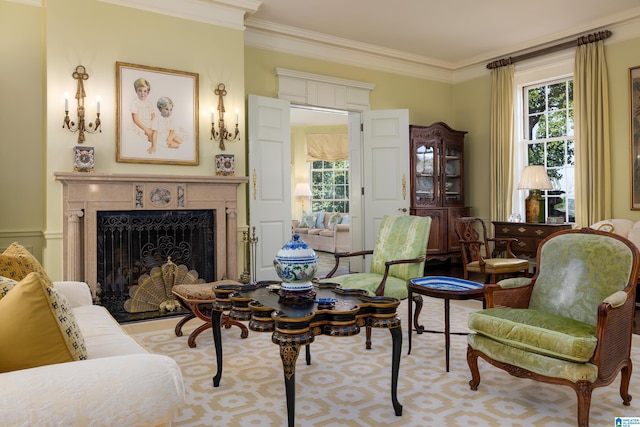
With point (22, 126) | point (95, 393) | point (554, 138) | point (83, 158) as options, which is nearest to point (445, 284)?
point (95, 393)

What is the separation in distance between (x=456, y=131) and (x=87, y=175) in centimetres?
524

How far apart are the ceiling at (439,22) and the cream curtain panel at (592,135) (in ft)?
1.45

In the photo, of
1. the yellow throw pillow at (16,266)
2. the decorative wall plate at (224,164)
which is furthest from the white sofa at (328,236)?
the yellow throw pillow at (16,266)

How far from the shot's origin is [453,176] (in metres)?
7.14

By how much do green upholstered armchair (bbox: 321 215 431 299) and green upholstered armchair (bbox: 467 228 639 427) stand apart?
0.88m

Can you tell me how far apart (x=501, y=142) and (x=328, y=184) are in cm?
508

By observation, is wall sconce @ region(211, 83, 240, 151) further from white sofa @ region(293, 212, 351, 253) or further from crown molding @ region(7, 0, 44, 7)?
white sofa @ region(293, 212, 351, 253)

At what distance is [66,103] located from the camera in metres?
4.17

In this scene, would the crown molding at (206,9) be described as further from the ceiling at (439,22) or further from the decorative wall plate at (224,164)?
the decorative wall plate at (224,164)

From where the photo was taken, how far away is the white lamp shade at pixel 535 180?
18.7 ft

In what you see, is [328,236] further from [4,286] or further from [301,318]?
[4,286]

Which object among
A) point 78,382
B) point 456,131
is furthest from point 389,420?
point 456,131

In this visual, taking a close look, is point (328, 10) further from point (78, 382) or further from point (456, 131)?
point (78, 382)

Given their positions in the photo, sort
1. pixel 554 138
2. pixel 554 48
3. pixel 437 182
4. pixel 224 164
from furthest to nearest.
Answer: pixel 437 182, pixel 554 138, pixel 554 48, pixel 224 164
